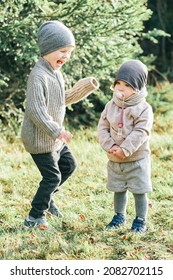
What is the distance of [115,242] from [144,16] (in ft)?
13.0

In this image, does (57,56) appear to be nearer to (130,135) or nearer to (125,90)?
(125,90)

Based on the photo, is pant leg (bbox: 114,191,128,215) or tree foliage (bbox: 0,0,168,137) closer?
pant leg (bbox: 114,191,128,215)

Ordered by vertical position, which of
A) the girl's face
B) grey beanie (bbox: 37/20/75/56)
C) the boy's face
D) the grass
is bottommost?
the grass

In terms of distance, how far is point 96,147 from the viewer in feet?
24.9

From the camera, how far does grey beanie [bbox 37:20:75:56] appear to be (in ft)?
15.6

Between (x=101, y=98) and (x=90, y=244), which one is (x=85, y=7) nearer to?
(x=101, y=98)

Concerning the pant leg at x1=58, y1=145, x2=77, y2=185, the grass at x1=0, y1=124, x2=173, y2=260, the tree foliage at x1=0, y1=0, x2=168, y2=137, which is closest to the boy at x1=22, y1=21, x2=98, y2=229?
→ the pant leg at x1=58, y1=145, x2=77, y2=185

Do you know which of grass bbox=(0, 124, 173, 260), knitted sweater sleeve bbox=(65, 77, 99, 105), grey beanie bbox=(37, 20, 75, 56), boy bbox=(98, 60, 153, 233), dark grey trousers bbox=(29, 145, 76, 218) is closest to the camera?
grass bbox=(0, 124, 173, 260)

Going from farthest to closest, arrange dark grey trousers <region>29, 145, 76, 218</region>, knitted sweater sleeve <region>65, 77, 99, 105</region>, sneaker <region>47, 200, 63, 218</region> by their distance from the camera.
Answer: sneaker <region>47, 200, 63, 218</region> < knitted sweater sleeve <region>65, 77, 99, 105</region> < dark grey trousers <region>29, 145, 76, 218</region>

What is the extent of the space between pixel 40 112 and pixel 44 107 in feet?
Answer: 0.18

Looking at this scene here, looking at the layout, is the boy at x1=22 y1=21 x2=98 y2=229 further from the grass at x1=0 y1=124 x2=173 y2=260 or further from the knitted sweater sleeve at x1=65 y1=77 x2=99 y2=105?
the grass at x1=0 y1=124 x2=173 y2=260

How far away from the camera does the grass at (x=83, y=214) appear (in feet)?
14.9

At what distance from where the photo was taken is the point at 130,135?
183 inches

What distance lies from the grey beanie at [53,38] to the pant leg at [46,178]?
813 mm
